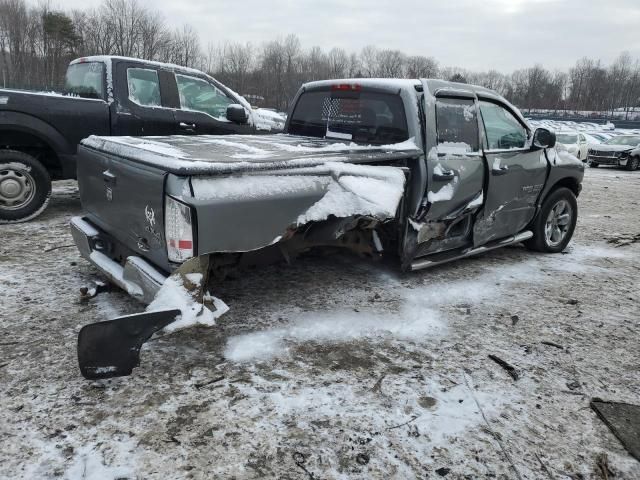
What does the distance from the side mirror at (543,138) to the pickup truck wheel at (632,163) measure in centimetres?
1794

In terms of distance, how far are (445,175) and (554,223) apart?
7.96 feet

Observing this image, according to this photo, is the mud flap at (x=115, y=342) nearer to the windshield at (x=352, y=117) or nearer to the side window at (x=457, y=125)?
the windshield at (x=352, y=117)

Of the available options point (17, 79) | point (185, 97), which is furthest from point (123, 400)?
point (17, 79)

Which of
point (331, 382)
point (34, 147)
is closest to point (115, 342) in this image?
point (331, 382)

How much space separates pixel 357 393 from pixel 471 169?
8.12 ft

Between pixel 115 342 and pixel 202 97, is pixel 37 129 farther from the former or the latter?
pixel 115 342

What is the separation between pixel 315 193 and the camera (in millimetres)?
3166

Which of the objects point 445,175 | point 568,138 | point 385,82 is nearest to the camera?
point 445,175

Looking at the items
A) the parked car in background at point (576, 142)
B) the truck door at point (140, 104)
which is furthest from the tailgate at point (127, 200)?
the parked car in background at point (576, 142)

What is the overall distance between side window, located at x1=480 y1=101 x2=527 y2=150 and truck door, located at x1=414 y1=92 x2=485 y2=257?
19cm

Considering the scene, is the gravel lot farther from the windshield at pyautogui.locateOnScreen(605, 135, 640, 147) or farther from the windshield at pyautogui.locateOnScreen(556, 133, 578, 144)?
the windshield at pyautogui.locateOnScreen(605, 135, 640, 147)

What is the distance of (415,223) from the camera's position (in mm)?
3992

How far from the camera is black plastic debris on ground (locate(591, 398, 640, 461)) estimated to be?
7.95 feet

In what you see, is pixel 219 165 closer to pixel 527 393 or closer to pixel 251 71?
pixel 527 393
